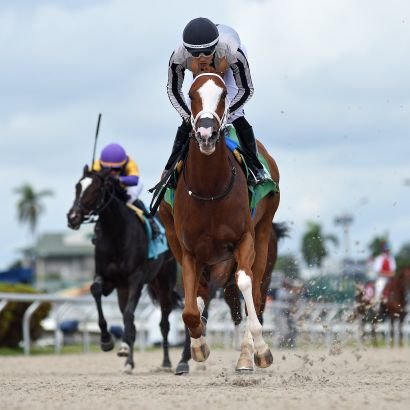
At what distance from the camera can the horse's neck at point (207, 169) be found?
8445 millimetres

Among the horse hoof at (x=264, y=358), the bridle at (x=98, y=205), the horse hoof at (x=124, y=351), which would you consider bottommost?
the horse hoof at (x=264, y=358)

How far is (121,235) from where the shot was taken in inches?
505

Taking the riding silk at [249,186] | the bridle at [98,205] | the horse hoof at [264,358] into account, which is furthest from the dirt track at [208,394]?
the bridle at [98,205]

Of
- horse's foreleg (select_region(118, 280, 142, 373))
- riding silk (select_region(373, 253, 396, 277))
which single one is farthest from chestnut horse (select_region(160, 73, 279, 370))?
riding silk (select_region(373, 253, 396, 277))

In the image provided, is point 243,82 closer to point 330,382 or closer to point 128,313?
point 330,382

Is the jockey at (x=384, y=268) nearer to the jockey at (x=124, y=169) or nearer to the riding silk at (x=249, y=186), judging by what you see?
the jockey at (x=124, y=169)

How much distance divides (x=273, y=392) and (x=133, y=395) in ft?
2.99

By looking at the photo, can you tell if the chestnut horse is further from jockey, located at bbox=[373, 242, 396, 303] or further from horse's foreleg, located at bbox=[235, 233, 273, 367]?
jockey, located at bbox=[373, 242, 396, 303]

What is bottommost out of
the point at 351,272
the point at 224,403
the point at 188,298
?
the point at 224,403

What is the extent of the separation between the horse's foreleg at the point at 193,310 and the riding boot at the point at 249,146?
106 cm

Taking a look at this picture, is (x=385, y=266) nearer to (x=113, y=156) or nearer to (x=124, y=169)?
(x=124, y=169)

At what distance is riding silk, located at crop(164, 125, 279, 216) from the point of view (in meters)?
9.09

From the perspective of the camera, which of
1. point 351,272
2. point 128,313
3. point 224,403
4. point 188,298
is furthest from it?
point 351,272

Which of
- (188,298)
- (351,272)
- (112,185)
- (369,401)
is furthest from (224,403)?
(351,272)
